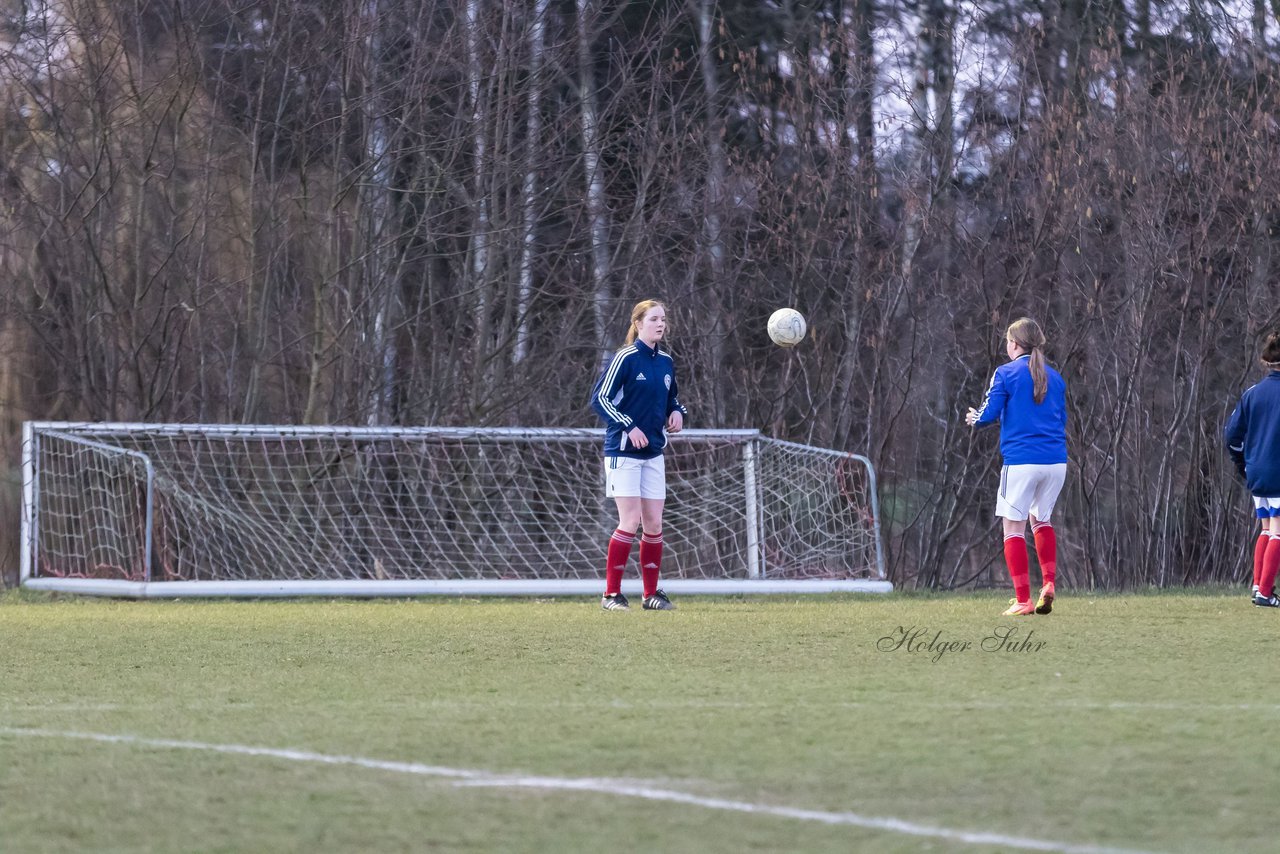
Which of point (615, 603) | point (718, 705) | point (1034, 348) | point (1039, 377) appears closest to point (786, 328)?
point (615, 603)

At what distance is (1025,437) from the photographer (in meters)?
9.19

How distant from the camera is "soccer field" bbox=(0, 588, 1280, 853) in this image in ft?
11.2

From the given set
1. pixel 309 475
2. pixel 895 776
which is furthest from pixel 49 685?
pixel 309 475

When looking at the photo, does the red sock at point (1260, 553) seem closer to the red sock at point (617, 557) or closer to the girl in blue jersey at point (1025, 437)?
the girl in blue jersey at point (1025, 437)

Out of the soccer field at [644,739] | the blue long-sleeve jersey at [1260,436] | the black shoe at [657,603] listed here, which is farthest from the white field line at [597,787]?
the blue long-sleeve jersey at [1260,436]

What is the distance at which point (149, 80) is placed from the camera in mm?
13188

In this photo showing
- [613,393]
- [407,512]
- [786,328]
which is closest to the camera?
[613,393]

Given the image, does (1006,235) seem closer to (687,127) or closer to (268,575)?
(687,127)

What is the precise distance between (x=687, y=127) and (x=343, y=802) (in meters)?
11.6

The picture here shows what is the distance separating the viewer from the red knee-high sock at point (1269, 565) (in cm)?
1014

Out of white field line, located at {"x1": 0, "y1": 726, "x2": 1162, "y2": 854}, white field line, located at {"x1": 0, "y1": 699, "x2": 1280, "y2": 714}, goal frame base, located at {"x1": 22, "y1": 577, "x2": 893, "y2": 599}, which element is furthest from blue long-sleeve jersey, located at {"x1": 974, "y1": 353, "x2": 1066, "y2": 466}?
white field line, located at {"x1": 0, "y1": 726, "x2": 1162, "y2": 854}

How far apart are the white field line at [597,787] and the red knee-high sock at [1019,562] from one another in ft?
18.3

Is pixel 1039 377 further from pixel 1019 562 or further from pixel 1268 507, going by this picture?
pixel 1268 507

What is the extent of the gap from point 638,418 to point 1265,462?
391 cm
